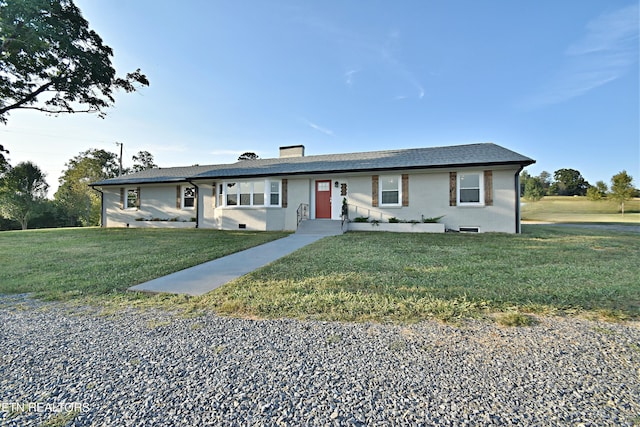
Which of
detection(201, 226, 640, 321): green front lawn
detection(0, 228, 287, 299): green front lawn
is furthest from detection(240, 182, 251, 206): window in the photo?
detection(201, 226, 640, 321): green front lawn

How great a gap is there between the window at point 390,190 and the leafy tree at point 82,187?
37.3m

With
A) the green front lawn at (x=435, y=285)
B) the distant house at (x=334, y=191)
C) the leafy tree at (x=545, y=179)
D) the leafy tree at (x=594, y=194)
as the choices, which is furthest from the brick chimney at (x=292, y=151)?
the leafy tree at (x=545, y=179)

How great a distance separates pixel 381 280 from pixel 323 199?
963cm

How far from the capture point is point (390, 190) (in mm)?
13055

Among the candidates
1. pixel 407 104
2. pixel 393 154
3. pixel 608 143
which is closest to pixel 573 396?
pixel 393 154

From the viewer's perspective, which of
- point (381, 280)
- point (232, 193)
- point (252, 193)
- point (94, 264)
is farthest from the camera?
point (232, 193)

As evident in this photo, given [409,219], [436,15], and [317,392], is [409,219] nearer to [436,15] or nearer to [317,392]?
[436,15]

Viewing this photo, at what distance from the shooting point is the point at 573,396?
1.80 meters

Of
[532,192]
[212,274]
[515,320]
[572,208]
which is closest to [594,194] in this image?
[572,208]

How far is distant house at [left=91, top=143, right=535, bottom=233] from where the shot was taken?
11.7 meters

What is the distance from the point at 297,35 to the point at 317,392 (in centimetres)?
1397

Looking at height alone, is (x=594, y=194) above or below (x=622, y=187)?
below

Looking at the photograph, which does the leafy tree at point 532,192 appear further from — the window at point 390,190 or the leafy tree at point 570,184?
the window at point 390,190

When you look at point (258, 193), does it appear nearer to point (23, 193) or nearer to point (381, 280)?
point (381, 280)
